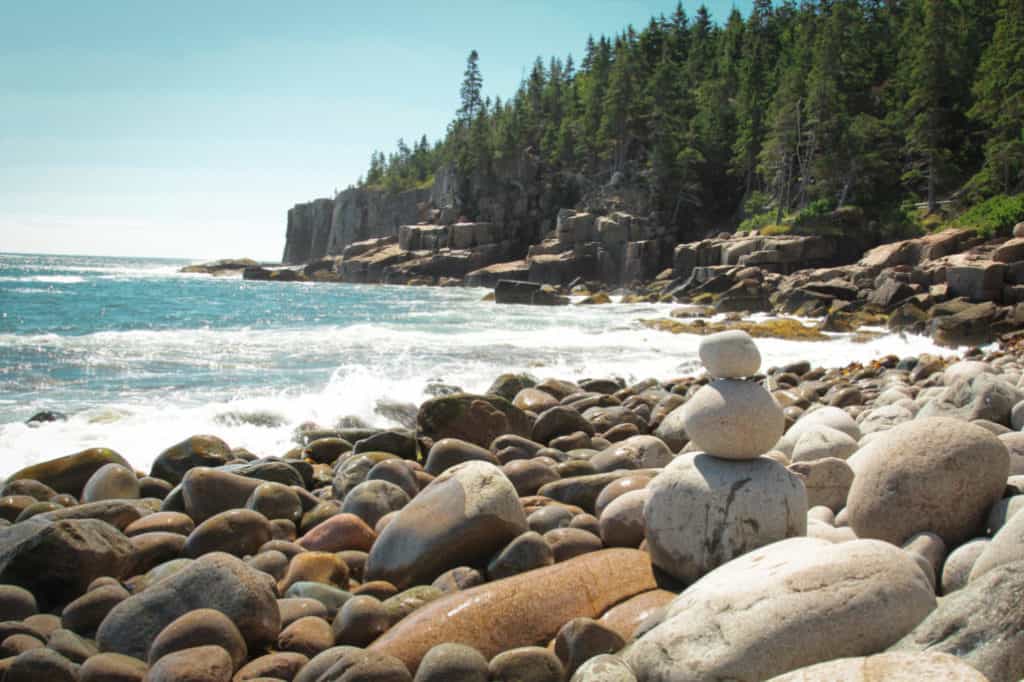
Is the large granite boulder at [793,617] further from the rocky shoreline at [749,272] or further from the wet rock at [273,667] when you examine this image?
the rocky shoreline at [749,272]

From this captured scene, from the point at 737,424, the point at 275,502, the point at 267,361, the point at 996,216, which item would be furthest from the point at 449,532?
the point at 996,216

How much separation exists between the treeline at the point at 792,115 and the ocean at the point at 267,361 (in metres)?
22.4

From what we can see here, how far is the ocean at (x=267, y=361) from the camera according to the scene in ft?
42.1

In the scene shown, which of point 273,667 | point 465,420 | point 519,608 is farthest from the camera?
point 465,420

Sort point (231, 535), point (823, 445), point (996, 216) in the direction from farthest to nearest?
point (996, 216) → point (823, 445) → point (231, 535)

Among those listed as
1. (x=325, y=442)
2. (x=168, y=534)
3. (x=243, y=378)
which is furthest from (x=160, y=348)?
(x=168, y=534)

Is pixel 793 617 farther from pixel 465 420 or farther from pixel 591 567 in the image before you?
pixel 465 420

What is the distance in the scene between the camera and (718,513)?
5.11 m

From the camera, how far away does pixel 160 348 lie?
24.6 m

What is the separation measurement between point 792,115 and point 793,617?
203 ft

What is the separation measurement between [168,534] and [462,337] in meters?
22.6

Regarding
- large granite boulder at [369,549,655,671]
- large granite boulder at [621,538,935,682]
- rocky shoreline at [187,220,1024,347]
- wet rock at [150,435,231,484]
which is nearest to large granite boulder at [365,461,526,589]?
large granite boulder at [369,549,655,671]

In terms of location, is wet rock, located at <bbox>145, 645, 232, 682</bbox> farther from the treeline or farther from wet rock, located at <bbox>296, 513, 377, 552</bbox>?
the treeline

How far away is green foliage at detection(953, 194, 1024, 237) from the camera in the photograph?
35812 mm
